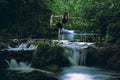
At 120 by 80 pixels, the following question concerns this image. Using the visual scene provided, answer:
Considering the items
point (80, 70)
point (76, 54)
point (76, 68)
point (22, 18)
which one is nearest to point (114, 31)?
point (76, 54)

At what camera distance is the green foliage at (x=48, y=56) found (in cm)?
2159

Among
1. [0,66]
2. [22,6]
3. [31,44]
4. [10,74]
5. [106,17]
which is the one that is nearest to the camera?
[10,74]

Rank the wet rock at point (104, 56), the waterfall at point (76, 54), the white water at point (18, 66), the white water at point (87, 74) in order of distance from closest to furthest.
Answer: the white water at point (87, 74) → the white water at point (18, 66) → the wet rock at point (104, 56) → the waterfall at point (76, 54)

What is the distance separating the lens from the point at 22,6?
28703 mm

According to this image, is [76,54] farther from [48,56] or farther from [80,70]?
[48,56]

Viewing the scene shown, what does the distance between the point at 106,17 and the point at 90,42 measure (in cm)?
235

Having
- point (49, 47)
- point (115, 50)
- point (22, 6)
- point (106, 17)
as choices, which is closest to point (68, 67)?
point (49, 47)

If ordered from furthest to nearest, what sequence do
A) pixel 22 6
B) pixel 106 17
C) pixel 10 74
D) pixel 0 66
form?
pixel 22 6 → pixel 106 17 → pixel 0 66 → pixel 10 74

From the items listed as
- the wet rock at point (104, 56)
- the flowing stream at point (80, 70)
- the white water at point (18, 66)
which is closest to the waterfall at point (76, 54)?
the flowing stream at point (80, 70)

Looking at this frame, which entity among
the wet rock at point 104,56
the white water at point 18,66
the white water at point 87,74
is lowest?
the white water at point 87,74

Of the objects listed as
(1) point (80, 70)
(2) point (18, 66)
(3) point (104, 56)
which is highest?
(3) point (104, 56)

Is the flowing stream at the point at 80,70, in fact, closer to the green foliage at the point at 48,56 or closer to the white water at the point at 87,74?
the white water at the point at 87,74

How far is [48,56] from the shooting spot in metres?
21.8

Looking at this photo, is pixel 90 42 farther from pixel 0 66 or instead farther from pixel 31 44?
pixel 0 66
